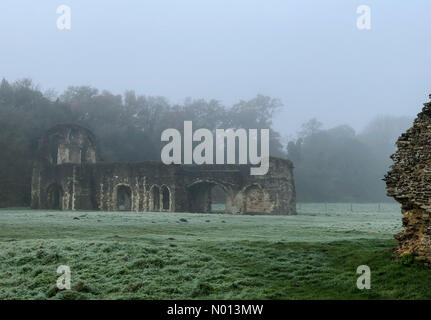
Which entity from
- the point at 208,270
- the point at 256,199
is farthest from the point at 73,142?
the point at 208,270

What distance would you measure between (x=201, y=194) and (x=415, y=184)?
109 ft

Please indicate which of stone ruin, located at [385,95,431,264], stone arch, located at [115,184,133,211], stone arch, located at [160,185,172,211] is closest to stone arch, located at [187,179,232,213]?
stone arch, located at [160,185,172,211]

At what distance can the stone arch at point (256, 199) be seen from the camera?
40.6m

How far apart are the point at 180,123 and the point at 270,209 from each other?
40.5 meters

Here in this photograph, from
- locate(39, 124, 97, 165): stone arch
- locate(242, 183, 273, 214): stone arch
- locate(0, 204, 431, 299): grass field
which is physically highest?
locate(39, 124, 97, 165): stone arch

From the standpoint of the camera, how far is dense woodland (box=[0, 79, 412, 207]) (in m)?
51.6

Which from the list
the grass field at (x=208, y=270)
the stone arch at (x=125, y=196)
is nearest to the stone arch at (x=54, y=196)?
the stone arch at (x=125, y=196)

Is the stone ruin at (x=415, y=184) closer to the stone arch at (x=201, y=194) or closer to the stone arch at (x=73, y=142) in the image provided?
the stone arch at (x=201, y=194)

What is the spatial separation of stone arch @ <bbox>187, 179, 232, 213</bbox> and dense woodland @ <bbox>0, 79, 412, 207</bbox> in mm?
16958

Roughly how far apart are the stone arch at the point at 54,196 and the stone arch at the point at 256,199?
15436mm

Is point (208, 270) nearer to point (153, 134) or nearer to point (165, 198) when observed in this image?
point (165, 198)

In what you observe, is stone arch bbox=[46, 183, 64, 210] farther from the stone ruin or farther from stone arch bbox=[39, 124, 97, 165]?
the stone ruin

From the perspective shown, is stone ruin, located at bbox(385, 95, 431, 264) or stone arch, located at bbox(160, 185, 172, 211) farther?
stone arch, located at bbox(160, 185, 172, 211)

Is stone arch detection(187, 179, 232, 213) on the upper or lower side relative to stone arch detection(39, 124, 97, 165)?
lower
